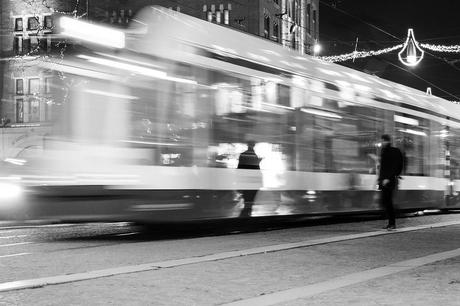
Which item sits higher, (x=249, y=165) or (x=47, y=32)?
(x=47, y=32)

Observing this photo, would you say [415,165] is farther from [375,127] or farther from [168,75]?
[168,75]

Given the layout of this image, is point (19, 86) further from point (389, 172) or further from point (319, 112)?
point (389, 172)

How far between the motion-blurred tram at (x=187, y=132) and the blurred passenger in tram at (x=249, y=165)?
10 centimetres

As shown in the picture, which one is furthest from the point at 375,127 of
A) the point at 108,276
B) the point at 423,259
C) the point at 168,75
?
the point at 108,276

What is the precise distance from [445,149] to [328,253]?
11869 millimetres

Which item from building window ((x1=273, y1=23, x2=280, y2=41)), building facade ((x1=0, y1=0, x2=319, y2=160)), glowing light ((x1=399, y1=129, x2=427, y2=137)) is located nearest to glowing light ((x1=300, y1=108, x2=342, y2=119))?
building facade ((x1=0, y1=0, x2=319, y2=160))

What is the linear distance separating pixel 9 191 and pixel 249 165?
13.5 feet

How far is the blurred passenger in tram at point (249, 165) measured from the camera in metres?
12.7

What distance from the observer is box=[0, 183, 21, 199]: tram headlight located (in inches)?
410

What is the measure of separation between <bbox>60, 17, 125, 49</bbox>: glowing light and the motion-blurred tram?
0.06m

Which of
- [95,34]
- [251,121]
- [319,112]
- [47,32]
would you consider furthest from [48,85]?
[319,112]

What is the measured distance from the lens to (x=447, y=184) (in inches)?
808

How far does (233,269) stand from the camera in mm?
8016

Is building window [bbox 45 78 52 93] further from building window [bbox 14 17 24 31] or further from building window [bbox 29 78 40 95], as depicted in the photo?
building window [bbox 14 17 24 31]
